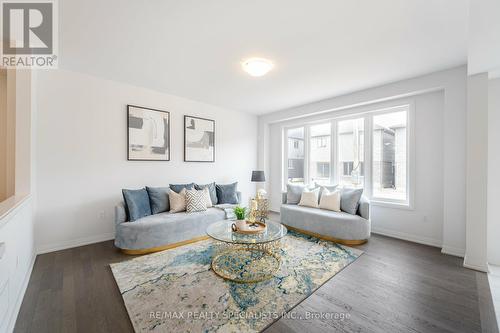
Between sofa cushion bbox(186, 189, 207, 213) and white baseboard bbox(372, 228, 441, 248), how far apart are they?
332 cm

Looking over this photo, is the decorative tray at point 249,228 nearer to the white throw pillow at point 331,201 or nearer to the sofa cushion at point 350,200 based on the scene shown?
the white throw pillow at point 331,201

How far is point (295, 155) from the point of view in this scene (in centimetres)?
563

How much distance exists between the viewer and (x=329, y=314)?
6.09 feet

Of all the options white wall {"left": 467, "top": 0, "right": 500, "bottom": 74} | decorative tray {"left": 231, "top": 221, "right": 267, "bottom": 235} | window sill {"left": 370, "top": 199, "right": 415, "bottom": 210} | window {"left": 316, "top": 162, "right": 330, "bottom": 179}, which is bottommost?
decorative tray {"left": 231, "top": 221, "right": 267, "bottom": 235}

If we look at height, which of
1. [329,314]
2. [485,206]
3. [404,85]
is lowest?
[329,314]

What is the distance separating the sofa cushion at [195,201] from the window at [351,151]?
117 inches

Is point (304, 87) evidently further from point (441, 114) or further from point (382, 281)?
point (382, 281)

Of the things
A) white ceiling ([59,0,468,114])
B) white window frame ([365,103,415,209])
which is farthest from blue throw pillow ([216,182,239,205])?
white window frame ([365,103,415,209])

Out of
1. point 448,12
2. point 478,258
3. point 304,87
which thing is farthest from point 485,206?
point 304,87

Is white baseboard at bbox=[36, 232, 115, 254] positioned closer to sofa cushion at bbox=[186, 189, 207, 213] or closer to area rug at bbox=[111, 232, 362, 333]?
area rug at bbox=[111, 232, 362, 333]

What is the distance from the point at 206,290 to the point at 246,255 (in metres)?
0.87

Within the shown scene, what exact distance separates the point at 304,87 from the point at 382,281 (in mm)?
3164

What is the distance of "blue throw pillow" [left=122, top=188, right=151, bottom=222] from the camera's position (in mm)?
3145

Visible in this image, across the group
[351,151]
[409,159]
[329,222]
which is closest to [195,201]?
[329,222]
